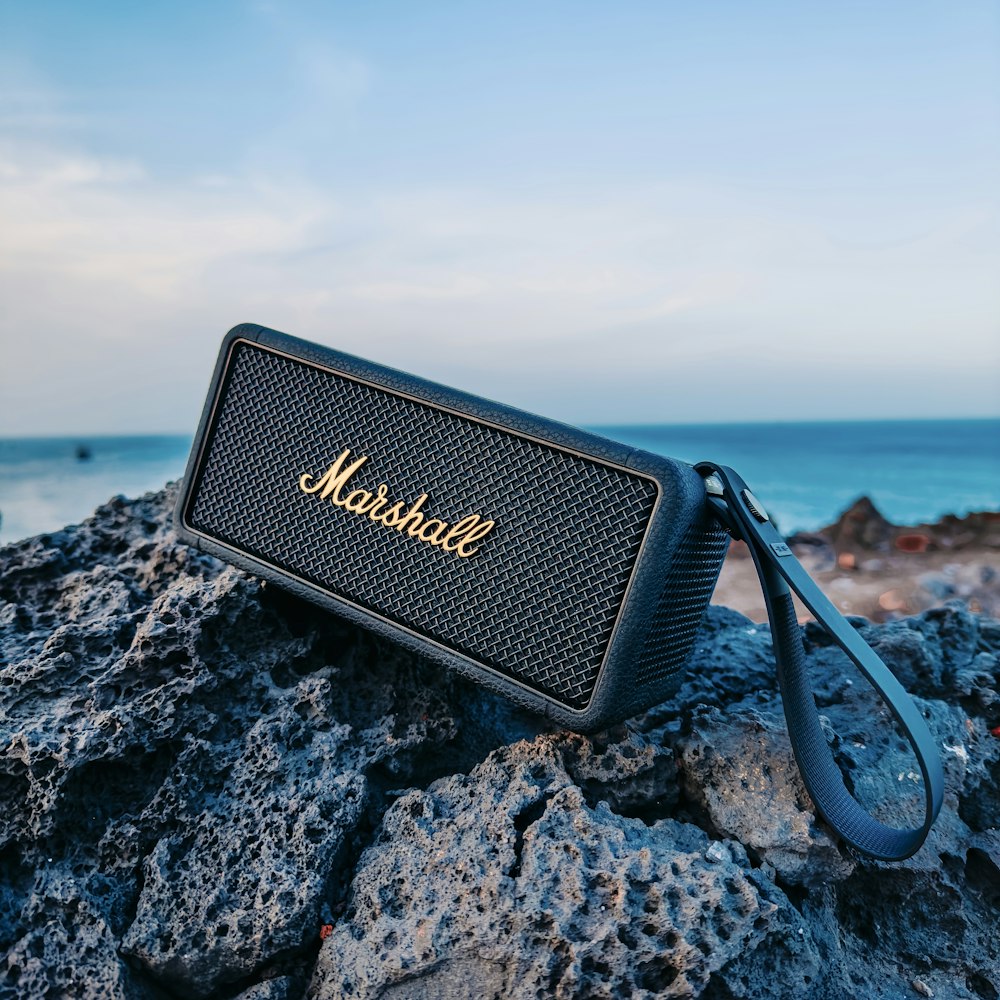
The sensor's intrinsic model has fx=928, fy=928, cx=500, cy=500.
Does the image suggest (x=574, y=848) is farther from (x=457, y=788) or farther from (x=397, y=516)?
(x=397, y=516)

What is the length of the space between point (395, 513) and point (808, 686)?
0.69 meters

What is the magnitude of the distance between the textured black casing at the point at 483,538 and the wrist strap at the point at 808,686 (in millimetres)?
61

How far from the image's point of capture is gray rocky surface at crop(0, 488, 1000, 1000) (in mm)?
1152

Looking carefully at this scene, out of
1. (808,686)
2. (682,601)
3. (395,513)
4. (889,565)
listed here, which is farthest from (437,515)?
(889,565)

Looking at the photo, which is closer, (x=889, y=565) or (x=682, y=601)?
(x=682, y=601)

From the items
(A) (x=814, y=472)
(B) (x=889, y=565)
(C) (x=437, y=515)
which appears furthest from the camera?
(A) (x=814, y=472)

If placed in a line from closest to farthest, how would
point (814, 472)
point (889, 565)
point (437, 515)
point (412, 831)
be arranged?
point (412, 831) → point (437, 515) → point (889, 565) → point (814, 472)

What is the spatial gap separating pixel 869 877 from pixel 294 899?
85cm

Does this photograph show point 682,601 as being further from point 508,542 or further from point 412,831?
point 412,831

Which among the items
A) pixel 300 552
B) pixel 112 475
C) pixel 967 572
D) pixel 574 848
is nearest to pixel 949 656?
pixel 574 848

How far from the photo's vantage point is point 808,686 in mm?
1430

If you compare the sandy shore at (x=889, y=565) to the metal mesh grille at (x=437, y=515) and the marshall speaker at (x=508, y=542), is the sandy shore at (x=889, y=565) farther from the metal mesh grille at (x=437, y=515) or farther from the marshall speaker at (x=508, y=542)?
the metal mesh grille at (x=437, y=515)

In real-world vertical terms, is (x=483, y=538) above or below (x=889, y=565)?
above

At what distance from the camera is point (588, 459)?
52.8 inches
